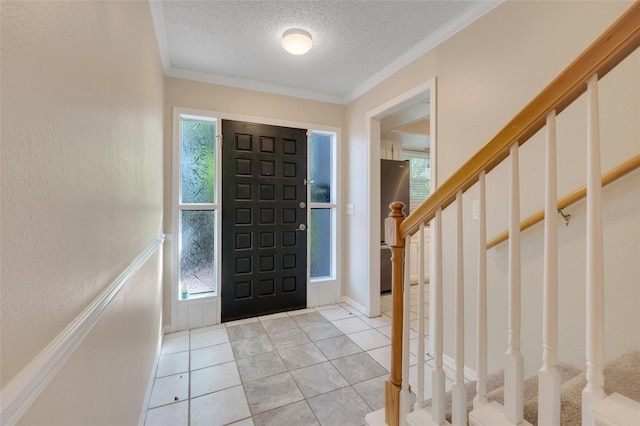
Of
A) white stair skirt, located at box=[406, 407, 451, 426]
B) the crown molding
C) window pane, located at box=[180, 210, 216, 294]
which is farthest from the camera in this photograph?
window pane, located at box=[180, 210, 216, 294]

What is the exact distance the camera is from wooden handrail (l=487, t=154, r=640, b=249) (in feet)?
4.01

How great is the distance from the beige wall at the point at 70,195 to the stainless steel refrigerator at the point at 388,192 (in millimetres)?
3237

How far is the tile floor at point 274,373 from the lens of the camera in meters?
1.70

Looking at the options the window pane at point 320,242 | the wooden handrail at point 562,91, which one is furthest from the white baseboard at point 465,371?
the window pane at point 320,242

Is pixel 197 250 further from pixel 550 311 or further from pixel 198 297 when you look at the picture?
pixel 550 311

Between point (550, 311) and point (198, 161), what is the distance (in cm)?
305

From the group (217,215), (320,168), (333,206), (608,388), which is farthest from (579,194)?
(217,215)

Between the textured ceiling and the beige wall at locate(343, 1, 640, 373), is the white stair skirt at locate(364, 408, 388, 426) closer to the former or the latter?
the beige wall at locate(343, 1, 640, 373)

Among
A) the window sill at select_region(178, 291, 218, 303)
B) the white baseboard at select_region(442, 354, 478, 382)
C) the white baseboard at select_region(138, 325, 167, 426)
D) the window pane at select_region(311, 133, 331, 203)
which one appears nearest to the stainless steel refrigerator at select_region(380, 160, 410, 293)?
the window pane at select_region(311, 133, 331, 203)

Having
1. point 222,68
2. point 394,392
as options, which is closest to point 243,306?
point 394,392

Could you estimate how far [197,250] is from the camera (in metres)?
2.98

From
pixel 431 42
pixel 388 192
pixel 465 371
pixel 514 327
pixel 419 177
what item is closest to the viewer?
pixel 514 327

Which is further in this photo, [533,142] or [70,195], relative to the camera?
[533,142]

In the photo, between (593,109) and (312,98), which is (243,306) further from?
(593,109)
